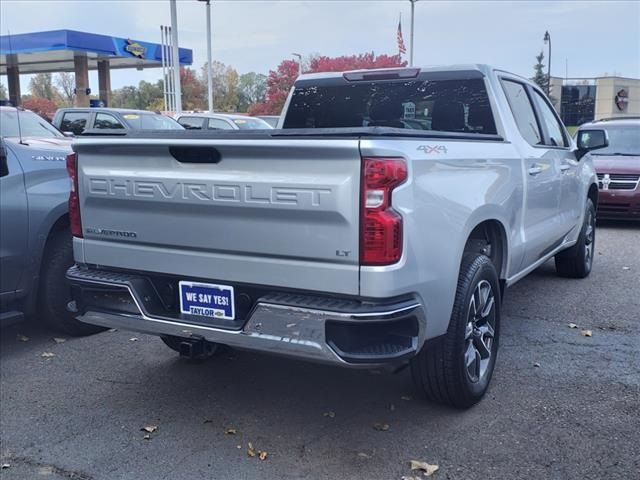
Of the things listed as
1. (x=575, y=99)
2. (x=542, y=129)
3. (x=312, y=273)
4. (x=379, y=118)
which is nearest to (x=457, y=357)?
(x=312, y=273)

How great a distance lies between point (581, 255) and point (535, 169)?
250cm

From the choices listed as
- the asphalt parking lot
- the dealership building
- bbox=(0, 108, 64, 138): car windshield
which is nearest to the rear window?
the asphalt parking lot

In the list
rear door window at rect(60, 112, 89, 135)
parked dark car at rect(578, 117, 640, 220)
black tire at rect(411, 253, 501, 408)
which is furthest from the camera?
rear door window at rect(60, 112, 89, 135)

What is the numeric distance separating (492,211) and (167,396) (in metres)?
2.33

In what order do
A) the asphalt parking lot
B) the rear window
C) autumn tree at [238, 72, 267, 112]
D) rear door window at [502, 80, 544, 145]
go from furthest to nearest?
autumn tree at [238, 72, 267, 112] < rear door window at [502, 80, 544, 145] < the rear window < the asphalt parking lot

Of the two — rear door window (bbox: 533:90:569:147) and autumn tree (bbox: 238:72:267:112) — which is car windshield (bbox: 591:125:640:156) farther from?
autumn tree (bbox: 238:72:267:112)

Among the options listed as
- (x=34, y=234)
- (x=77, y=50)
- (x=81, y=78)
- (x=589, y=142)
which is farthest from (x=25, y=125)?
(x=81, y=78)

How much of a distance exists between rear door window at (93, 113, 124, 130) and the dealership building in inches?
2169

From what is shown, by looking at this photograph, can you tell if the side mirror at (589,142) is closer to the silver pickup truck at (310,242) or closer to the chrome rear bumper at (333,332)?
the silver pickup truck at (310,242)

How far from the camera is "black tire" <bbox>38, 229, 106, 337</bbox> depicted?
5.10 metres

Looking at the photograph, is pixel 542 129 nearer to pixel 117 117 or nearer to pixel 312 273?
pixel 312 273

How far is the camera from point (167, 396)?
166 inches

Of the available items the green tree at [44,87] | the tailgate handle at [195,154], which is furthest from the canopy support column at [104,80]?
the green tree at [44,87]

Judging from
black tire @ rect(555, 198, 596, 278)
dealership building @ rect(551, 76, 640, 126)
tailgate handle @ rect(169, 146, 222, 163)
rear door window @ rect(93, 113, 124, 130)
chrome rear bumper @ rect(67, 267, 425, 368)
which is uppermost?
dealership building @ rect(551, 76, 640, 126)
